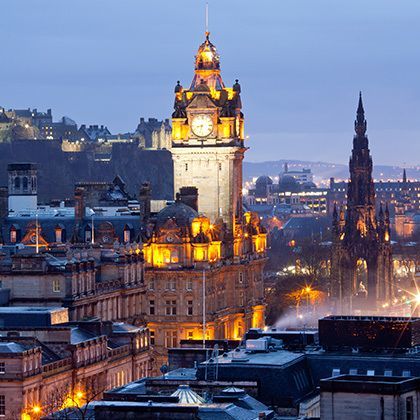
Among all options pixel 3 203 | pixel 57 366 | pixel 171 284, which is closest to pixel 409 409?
pixel 57 366

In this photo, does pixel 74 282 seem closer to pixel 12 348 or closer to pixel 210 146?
pixel 12 348

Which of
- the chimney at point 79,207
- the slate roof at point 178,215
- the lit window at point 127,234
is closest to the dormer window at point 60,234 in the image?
the chimney at point 79,207

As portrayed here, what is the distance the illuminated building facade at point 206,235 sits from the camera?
174 m

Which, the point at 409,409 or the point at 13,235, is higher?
the point at 13,235

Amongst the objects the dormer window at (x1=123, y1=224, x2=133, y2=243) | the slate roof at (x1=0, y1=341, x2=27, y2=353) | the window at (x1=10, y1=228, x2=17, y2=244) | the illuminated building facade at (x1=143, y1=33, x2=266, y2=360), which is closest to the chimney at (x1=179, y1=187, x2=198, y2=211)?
the illuminated building facade at (x1=143, y1=33, x2=266, y2=360)

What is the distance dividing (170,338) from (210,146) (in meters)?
20.3

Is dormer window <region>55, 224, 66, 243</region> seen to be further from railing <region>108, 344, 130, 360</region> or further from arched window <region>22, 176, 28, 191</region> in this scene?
railing <region>108, 344, 130, 360</region>

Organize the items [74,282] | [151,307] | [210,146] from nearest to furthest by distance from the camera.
Answer: [74,282]
[151,307]
[210,146]

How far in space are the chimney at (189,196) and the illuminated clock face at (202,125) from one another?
A: 5054mm

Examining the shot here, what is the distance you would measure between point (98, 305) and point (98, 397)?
1082 inches

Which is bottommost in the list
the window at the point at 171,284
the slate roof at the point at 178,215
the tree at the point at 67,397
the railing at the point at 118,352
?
the tree at the point at 67,397

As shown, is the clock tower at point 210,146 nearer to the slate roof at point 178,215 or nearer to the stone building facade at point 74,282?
the slate roof at point 178,215

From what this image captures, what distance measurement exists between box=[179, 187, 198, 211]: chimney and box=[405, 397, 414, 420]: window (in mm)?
101189

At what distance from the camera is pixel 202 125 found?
187 meters
